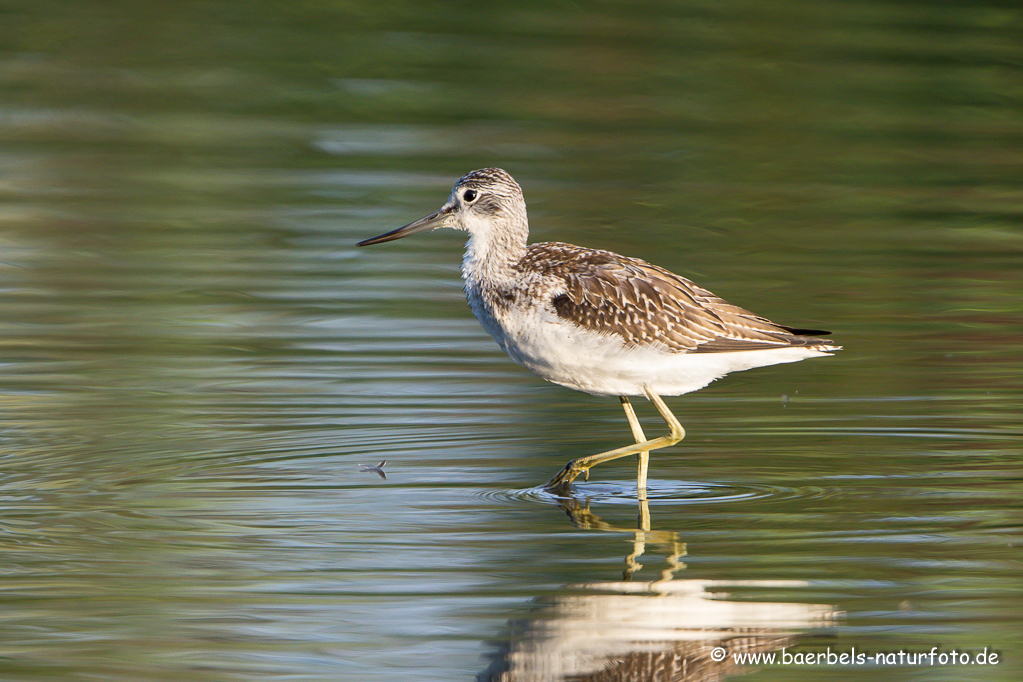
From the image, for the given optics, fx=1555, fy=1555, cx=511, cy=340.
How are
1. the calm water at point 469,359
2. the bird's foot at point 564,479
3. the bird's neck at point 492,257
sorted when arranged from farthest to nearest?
the bird's neck at point 492,257
the bird's foot at point 564,479
the calm water at point 469,359

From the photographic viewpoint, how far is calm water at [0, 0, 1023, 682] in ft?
20.8

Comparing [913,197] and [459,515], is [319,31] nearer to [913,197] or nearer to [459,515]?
[913,197]

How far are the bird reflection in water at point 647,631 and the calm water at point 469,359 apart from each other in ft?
0.07

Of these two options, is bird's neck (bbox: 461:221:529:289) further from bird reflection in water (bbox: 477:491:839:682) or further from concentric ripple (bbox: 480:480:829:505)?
bird reflection in water (bbox: 477:491:839:682)

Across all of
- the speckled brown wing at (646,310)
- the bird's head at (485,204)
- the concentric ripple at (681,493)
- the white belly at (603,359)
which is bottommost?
the concentric ripple at (681,493)

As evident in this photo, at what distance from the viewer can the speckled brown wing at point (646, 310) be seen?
8172 millimetres

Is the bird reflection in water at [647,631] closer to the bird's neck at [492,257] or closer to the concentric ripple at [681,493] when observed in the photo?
the concentric ripple at [681,493]

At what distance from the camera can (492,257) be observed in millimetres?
8633

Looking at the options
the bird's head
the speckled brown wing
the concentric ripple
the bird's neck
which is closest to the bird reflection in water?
the concentric ripple

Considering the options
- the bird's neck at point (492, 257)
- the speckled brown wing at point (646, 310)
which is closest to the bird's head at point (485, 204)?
the bird's neck at point (492, 257)

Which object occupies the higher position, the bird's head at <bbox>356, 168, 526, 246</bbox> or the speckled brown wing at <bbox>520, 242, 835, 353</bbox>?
the bird's head at <bbox>356, 168, 526, 246</bbox>

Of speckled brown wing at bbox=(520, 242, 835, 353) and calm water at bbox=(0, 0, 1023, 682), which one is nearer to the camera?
calm water at bbox=(0, 0, 1023, 682)

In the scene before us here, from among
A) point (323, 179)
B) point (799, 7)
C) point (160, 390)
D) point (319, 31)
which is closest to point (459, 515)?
point (160, 390)

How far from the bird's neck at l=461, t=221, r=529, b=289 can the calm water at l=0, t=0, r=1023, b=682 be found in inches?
40.5
